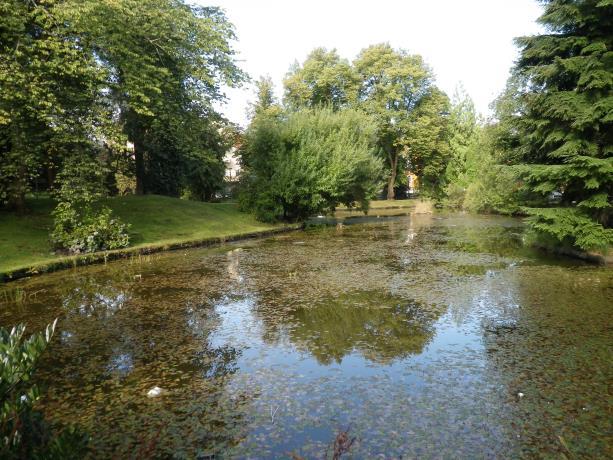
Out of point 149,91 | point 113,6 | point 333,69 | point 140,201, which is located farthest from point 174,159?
point 333,69

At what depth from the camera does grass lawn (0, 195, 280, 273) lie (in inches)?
496

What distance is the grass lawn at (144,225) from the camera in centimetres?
1260

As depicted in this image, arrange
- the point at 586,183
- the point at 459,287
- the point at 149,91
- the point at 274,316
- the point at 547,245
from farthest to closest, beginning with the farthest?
the point at 149,91
the point at 547,245
the point at 586,183
the point at 459,287
the point at 274,316

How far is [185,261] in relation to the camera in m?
13.2

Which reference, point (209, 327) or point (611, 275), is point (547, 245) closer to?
point (611, 275)

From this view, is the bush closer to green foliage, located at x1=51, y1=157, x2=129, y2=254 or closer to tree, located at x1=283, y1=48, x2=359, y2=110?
green foliage, located at x1=51, y1=157, x2=129, y2=254

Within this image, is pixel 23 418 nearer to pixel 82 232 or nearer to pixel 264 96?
pixel 82 232

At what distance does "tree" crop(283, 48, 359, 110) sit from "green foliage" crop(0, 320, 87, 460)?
4246 centimetres

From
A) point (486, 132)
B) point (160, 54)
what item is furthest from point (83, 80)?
point (486, 132)

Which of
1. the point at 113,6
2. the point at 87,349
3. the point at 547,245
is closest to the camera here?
the point at 87,349

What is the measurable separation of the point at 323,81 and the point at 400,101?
8.62 m

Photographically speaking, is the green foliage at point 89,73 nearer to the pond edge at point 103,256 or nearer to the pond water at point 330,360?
the pond edge at point 103,256

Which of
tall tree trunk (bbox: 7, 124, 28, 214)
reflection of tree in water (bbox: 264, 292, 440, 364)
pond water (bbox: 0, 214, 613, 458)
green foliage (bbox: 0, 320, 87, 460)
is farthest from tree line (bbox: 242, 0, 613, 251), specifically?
green foliage (bbox: 0, 320, 87, 460)

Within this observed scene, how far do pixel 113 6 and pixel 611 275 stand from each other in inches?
572
